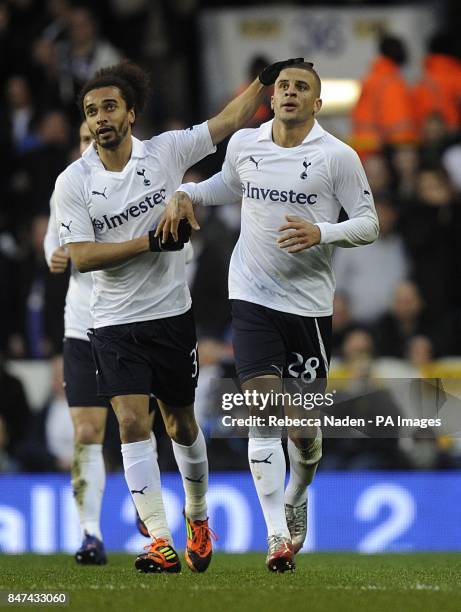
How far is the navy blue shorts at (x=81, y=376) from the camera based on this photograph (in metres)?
9.88

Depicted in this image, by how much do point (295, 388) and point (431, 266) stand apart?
534 centimetres

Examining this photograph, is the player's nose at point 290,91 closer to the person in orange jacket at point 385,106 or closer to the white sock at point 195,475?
the white sock at point 195,475

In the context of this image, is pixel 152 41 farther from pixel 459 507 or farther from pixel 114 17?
pixel 459 507

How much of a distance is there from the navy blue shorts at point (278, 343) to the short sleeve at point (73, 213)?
0.92 metres

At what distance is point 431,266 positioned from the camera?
1377 cm

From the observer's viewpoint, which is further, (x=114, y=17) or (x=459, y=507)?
(x=114, y=17)

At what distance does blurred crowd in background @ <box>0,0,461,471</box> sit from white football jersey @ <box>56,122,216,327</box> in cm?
316

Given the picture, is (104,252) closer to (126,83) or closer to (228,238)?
(126,83)

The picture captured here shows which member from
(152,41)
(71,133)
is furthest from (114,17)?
(71,133)

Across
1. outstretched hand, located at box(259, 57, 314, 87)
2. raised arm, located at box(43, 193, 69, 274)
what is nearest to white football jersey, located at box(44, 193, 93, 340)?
raised arm, located at box(43, 193, 69, 274)

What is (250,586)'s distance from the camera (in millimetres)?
7609

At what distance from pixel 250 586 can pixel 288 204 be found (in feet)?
6.89

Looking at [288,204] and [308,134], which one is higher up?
[308,134]

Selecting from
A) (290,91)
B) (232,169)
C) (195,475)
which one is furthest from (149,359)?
(290,91)
